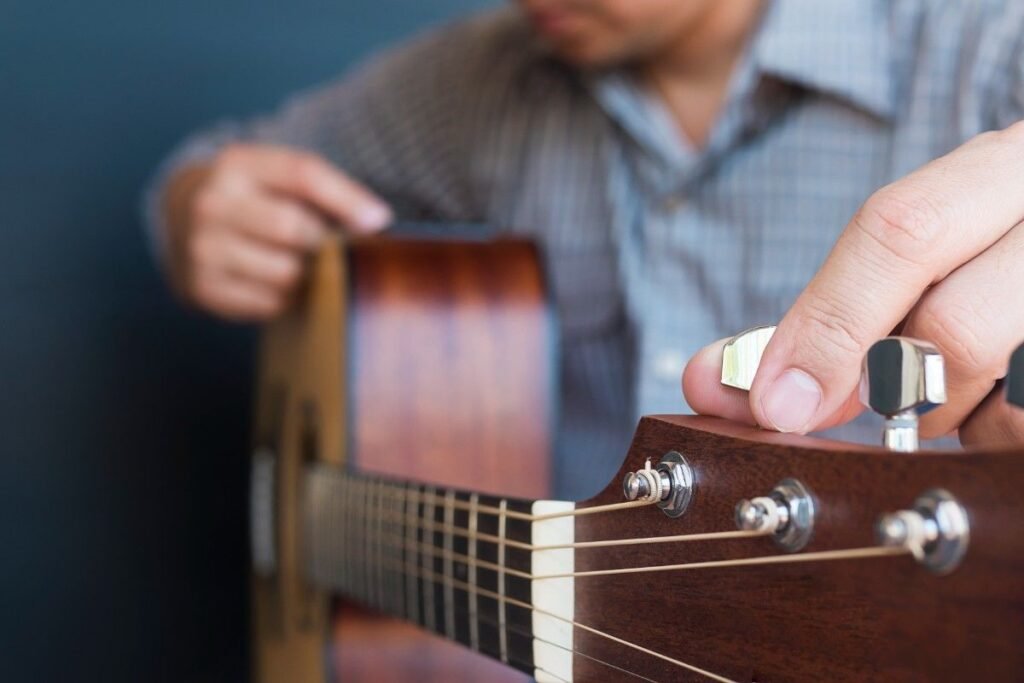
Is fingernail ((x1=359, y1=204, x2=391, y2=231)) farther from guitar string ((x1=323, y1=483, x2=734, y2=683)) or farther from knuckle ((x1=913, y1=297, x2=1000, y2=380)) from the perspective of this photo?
knuckle ((x1=913, y1=297, x2=1000, y2=380))

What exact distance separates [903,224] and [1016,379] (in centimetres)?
9

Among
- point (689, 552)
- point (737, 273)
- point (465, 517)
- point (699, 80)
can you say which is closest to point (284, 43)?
point (699, 80)

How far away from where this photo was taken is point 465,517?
52cm

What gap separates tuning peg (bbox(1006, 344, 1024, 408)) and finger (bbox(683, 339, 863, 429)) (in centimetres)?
10

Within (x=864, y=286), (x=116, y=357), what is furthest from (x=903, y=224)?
(x=116, y=357)

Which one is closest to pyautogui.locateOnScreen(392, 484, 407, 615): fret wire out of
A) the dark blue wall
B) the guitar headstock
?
the guitar headstock

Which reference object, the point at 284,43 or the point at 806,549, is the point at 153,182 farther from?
the point at 806,549

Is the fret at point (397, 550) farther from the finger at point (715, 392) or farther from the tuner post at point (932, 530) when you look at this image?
the tuner post at point (932, 530)

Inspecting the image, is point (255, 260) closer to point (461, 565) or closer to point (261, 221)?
point (261, 221)

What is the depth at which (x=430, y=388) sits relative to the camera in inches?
33.7

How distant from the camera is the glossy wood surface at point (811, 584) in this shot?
26cm

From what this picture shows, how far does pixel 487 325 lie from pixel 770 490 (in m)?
0.54

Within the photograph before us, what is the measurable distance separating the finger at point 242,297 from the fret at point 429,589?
495mm

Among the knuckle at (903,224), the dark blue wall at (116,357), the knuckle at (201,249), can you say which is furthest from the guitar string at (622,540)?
the dark blue wall at (116,357)
